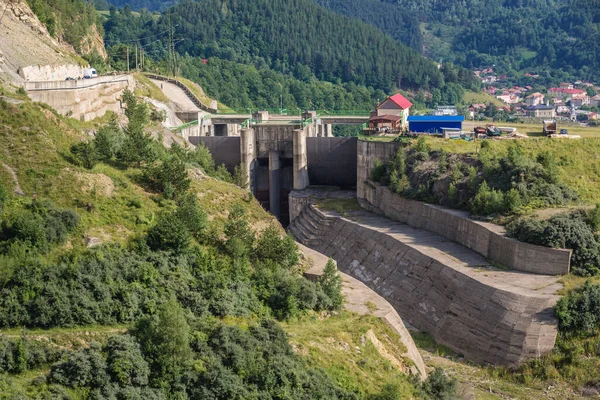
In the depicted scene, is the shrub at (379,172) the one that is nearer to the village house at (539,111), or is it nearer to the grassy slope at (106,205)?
the grassy slope at (106,205)

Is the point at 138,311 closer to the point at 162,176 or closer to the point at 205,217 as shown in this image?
the point at 205,217

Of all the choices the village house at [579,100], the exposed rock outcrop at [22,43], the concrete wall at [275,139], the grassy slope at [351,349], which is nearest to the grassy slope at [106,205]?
the grassy slope at [351,349]

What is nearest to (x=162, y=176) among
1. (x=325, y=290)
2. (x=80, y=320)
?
(x=325, y=290)

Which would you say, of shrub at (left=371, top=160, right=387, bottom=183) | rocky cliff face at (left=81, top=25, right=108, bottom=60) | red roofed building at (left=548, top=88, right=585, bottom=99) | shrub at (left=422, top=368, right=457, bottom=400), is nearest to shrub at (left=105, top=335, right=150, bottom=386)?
shrub at (left=422, top=368, right=457, bottom=400)

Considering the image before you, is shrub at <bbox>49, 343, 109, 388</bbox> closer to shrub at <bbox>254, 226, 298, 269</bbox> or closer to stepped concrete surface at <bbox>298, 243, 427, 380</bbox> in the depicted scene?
shrub at <bbox>254, 226, 298, 269</bbox>

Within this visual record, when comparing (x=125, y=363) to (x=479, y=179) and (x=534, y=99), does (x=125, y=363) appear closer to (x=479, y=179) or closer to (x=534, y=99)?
(x=479, y=179)
